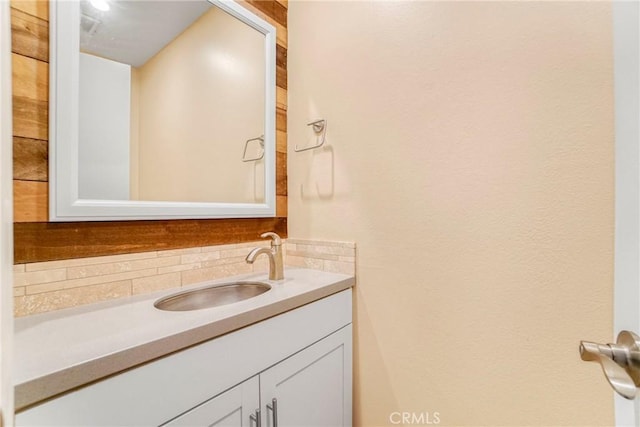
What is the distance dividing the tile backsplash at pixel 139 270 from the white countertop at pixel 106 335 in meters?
0.04

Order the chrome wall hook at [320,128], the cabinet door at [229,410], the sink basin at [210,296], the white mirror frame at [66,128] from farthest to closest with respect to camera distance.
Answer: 1. the chrome wall hook at [320,128]
2. the sink basin at [210,296]
3. the white mirror frame at [66,128]
4. the cabinet door at [229,410]


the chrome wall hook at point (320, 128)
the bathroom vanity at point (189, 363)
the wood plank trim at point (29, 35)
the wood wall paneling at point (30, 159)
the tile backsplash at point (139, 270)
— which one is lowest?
the bathroom vanity at point (189, 363)

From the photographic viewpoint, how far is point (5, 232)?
413 millimetres

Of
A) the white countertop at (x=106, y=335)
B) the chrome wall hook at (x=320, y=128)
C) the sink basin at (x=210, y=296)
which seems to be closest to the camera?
the white countertop at (x=106, y=335)

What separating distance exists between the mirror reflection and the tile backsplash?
204 millimetres

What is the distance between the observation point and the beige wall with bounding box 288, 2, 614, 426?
0.78m

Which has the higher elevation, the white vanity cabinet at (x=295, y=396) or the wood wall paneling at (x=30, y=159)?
the wood wall paneling at (x=30, y=159)

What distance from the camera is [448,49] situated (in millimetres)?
993

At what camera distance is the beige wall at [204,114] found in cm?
103

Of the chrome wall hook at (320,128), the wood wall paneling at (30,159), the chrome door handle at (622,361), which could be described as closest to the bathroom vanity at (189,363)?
the wood wall paneling at (30,159)

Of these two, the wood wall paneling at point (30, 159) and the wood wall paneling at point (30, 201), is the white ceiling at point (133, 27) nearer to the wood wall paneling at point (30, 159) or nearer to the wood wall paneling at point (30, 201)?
the wood wall paneling at point (30, 159)

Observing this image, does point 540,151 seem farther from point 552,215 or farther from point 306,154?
point 306,154

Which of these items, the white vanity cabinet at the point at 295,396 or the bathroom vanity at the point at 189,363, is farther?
the white vanity cabinet at the point at 295,396

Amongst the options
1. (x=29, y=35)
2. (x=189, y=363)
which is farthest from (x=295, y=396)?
(x=29, y=35)
